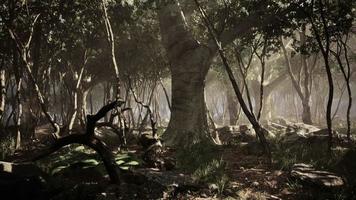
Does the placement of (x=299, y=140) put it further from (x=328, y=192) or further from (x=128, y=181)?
(x=128, y=181)

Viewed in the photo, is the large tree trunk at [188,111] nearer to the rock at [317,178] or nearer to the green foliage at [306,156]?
the green foliage at [306,156]

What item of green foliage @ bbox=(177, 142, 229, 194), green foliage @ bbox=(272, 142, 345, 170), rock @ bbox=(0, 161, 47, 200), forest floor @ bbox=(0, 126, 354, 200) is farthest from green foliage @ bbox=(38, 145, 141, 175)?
green foliage @ bbox=(272, 142, 345, 170)

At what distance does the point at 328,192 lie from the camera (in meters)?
7.53

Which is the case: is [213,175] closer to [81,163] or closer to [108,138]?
[81,163]

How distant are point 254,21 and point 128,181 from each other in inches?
371

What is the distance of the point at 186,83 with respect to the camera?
14992 millimetres

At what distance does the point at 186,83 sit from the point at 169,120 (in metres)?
2.29

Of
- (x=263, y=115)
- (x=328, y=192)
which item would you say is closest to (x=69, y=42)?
(x=328, y=192)

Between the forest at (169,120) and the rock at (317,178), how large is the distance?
33 mm

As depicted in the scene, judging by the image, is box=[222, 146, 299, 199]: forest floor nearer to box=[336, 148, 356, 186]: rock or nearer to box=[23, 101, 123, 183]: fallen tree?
box=[336, 148, 356, 186]: rock

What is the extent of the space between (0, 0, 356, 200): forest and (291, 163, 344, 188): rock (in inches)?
1.3

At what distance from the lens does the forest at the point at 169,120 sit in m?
7.45

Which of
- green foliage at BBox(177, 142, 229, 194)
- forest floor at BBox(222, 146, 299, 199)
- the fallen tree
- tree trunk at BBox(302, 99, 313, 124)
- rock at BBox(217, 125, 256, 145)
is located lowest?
forest floor at BBox(222, 146, 299, 199)

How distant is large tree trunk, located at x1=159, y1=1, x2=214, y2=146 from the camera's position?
576 inches
